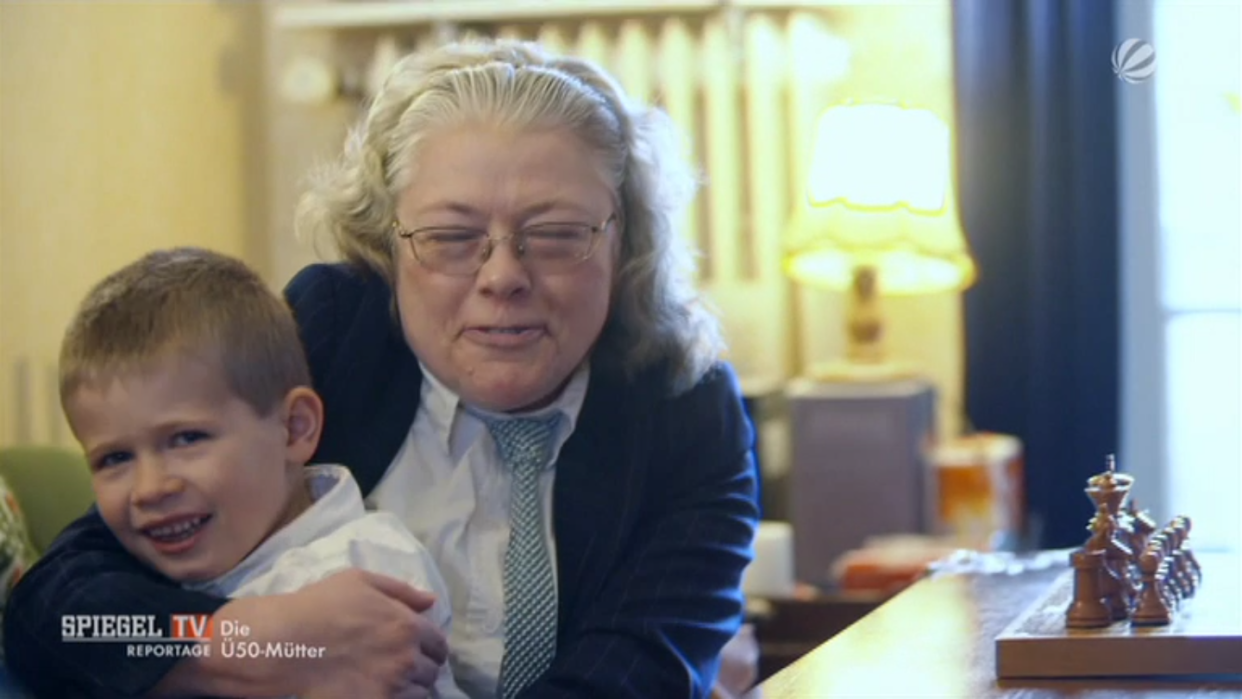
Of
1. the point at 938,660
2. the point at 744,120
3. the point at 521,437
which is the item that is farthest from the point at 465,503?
the point at 744,120

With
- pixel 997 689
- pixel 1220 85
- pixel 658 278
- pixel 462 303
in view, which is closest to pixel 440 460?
pixel 462 303

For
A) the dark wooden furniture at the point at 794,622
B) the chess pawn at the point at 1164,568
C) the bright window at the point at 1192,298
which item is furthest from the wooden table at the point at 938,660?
the bright window at the point at 1192,298

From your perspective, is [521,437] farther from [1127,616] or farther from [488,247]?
[1127,616]

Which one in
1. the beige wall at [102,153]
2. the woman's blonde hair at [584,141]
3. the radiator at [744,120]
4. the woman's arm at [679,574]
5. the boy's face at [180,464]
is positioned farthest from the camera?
the radiator at [744,120]

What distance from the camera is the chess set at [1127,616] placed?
1.18 metres

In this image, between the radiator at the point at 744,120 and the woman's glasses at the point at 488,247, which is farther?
the radiator at the point at 744,120

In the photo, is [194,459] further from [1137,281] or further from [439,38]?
[439,38]

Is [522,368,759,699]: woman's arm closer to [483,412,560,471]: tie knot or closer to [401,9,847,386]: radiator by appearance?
[483,412,560,471]: tie knot

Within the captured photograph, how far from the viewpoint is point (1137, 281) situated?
3510mm

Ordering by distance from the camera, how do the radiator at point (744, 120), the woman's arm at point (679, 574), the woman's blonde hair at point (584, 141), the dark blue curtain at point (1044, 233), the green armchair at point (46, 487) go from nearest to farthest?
the woman's arm at point (679, 574) → the woman's blonde hair at point (584, 141) → the green armchair at point (46, 487) → the dark blue curtain at point (1044, 233) → the radiator at point (744, 120)

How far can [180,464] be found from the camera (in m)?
1.26

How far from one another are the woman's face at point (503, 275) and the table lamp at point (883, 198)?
6.95 feet

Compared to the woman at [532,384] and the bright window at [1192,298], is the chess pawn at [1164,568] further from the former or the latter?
the bright window at [1192,298]

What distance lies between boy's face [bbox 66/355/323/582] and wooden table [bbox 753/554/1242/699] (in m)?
0.40
